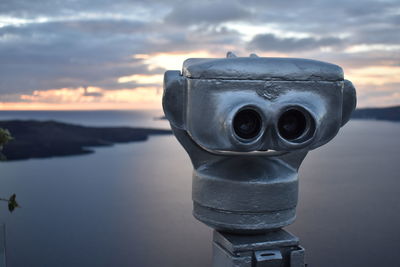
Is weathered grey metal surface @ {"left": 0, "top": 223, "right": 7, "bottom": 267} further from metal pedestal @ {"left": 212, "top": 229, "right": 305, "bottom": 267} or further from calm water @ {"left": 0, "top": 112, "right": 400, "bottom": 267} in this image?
calm water @ {"left": 0, "top": 112, "right": 400, "bottom": 267}

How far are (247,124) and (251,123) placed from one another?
11 mm

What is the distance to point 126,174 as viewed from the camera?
13070mm

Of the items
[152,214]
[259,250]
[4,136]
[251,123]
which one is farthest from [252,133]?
[152,214]

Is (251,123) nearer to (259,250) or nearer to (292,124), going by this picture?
(292,124)

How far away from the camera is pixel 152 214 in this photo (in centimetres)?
868

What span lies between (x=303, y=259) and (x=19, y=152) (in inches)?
586

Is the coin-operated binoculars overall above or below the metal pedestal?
above

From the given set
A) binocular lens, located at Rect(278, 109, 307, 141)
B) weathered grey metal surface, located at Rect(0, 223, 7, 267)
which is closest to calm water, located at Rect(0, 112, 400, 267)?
weathered grey metal surface, located at Rect(0, 223, 7, 267)

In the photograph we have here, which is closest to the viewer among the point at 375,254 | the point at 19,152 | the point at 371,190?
the point at 375,254

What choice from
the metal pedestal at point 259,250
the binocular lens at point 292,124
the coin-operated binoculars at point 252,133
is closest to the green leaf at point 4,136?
the coin-operated binoculars at point 252,133

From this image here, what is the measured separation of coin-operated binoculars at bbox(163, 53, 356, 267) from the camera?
4.00ft

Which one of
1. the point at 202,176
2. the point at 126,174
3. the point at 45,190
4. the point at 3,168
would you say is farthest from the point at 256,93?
the point at 3,168

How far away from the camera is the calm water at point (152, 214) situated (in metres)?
6.81

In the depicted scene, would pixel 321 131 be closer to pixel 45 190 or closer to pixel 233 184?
pixel 233 184
